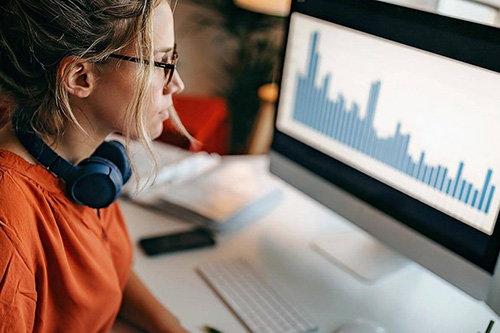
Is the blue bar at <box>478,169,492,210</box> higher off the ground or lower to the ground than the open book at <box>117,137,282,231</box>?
higher

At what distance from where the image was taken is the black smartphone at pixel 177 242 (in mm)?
1113

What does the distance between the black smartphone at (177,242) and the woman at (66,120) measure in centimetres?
20

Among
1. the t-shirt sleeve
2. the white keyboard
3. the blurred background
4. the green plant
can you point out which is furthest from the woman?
the green plant

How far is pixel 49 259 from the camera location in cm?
79

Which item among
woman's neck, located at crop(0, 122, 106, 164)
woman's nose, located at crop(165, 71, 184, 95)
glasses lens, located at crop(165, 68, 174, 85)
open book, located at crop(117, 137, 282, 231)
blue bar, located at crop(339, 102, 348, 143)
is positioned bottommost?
open book, located at crop(117, 137, 282, 231)

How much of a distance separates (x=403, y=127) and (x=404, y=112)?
27 mm

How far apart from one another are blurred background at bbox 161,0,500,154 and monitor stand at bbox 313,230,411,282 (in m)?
0.77

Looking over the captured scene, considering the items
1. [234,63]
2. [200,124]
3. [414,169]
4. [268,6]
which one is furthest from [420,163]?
[234,63]

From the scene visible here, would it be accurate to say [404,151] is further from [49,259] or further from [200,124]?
[200,124]

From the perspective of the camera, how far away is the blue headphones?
2.64 feet

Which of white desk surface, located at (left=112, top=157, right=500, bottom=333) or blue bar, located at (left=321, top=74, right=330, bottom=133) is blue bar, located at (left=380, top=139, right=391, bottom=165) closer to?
blue bar, located at (left=321, top=74, right=330, bottom=133)

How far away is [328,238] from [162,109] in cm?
53

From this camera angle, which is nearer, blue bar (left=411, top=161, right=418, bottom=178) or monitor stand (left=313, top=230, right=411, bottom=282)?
blue bar (left=411, top=161, right=418, bottom=178)

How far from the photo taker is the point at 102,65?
796mm
